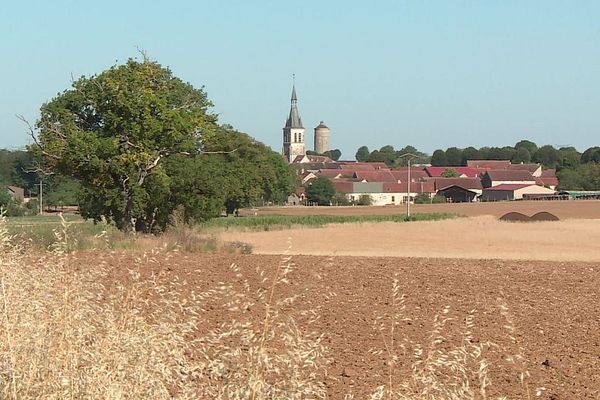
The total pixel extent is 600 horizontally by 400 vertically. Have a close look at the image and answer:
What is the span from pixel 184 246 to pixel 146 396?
21.3m

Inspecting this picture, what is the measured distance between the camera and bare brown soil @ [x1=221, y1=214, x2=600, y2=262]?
39.5m

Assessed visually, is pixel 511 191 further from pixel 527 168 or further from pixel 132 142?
pixel 132 142

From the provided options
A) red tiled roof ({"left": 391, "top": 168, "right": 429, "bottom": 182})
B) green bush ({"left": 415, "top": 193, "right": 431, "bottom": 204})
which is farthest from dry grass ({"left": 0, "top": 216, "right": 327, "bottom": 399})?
red tiled roof ({"left": 391, "top": 168, "right": 429, "bottom": 182})

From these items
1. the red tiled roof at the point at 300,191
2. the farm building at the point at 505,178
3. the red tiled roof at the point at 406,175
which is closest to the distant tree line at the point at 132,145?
the red tiled roof at the point at 300,191

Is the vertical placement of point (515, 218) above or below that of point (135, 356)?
below

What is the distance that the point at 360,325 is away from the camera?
40.1 feet

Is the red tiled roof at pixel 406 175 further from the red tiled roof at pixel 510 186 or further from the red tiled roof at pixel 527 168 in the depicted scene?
the red tiled roof at pixel 510 186

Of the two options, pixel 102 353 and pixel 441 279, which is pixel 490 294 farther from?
pixel 102 353

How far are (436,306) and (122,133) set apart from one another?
21.4 metres

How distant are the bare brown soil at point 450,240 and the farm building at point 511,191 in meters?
59.4

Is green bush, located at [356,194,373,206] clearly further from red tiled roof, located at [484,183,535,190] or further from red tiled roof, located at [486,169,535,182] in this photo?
red tiled roof, located at [486,169,535,182]

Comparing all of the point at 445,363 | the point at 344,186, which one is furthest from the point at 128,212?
the point at 344,186

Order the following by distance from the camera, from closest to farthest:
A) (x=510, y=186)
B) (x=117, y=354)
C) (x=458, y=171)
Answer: (x=117, y=354) → (x=510, y=186) → (x=458, y=171)

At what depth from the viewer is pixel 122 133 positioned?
33688 millimetres
